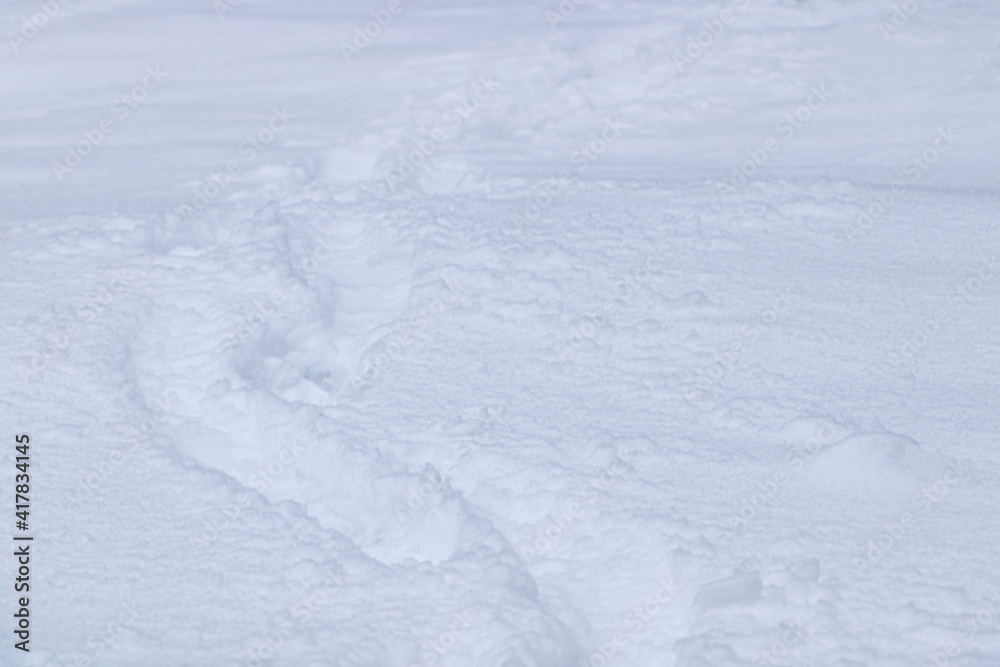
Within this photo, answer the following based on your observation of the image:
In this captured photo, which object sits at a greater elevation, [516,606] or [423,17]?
[423,17]

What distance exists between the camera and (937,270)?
11.3 ft

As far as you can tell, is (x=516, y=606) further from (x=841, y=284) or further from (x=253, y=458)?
(x=841, y=284)

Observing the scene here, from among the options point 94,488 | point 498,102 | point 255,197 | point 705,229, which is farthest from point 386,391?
point 498,102

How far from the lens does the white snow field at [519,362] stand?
2.29 m

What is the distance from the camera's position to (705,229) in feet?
12.5

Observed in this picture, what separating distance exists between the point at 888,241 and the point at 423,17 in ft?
14.0

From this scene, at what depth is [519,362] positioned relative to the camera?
3.18 metres

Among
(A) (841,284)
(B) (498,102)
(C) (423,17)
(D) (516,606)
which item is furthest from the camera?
(C) (423,17)

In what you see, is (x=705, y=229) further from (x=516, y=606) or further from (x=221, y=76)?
(x=221, y=76)

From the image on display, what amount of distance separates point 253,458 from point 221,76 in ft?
11.9

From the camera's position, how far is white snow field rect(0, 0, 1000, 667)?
2.29m

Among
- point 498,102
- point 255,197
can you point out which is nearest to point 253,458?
point 255,197

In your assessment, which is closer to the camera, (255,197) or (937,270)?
(937,270)

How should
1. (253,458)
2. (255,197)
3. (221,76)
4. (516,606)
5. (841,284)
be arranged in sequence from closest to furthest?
(516,606), (253,458), (841,284), (255,197), (221,76)
